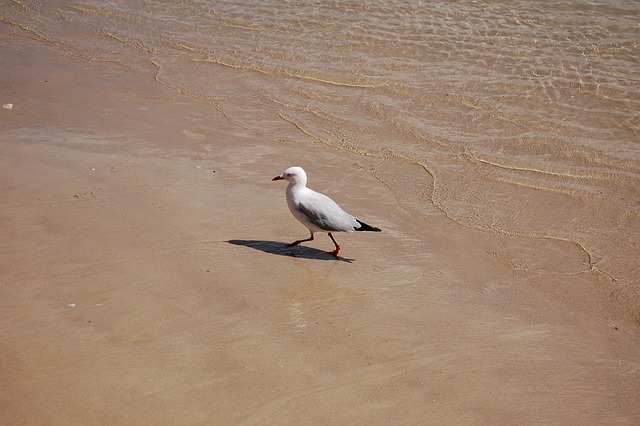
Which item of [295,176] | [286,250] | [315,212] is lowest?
[286,250]

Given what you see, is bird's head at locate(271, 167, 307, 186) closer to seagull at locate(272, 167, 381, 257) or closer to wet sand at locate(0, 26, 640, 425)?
seagull at locate(272, 167, 381, 257)

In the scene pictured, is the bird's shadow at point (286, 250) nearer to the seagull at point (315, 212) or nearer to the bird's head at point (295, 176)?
the seagull at point (315, 212)

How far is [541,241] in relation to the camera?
662 cm

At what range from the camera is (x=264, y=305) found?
200 inches

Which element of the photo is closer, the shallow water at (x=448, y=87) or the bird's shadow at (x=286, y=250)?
the bird's shadow at (x=286, y=250)

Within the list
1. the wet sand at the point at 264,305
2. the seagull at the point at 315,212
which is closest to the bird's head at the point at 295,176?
the seagull at the point at 315,212

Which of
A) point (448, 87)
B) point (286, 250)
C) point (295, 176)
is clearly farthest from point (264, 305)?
point (448, 87)

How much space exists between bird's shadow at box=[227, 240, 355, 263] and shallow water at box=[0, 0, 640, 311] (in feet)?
4.27

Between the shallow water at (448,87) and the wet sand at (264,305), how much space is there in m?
0.41

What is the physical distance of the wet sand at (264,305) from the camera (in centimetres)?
417

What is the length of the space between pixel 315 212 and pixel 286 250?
39 cm

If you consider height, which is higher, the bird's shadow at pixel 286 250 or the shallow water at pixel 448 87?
the shallow water at pixel 448 87

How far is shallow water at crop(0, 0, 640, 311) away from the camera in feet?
23.7

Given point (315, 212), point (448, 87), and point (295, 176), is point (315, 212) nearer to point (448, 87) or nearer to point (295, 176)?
point (295, 176)
